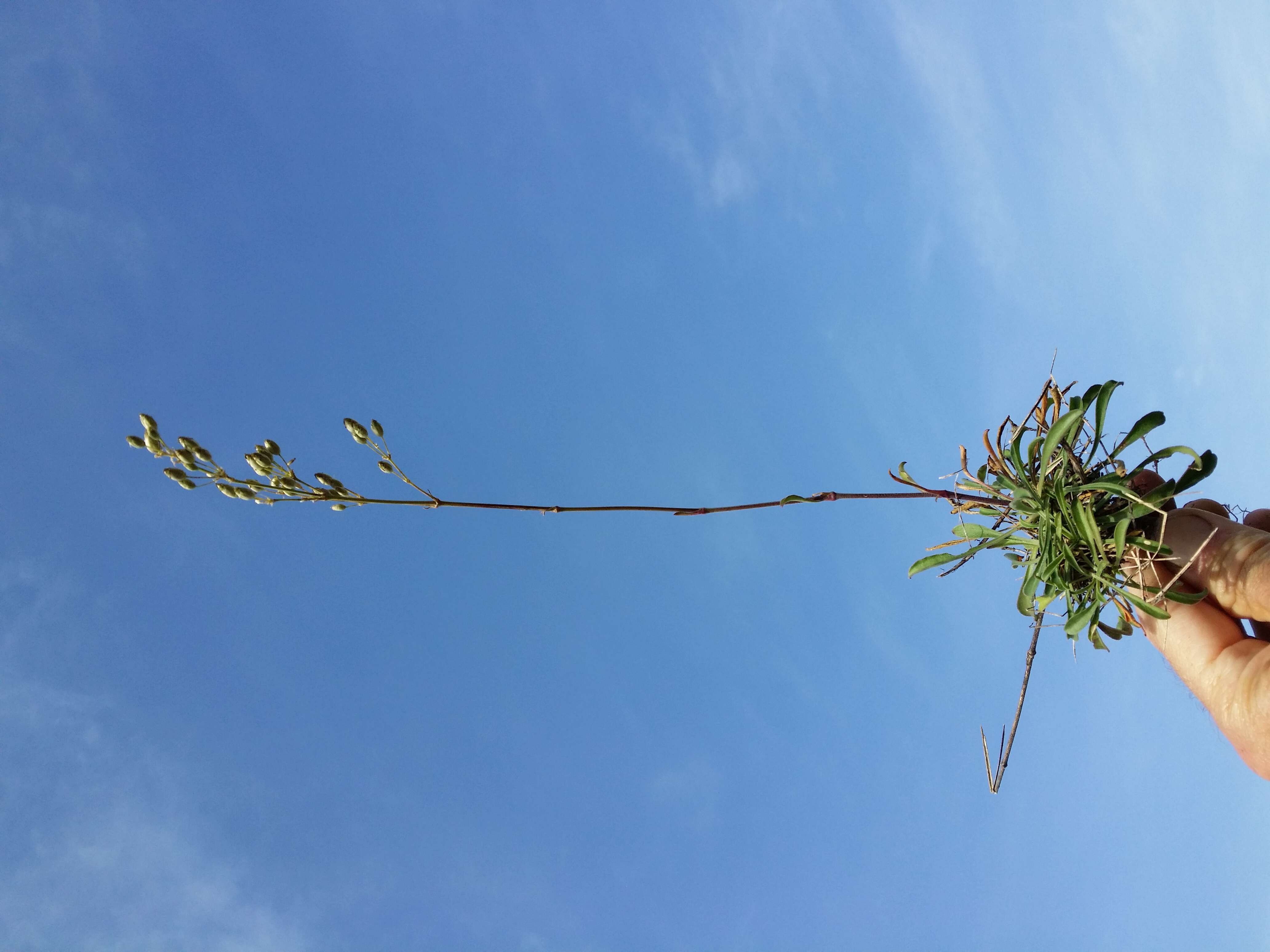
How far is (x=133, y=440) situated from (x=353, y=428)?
62cm

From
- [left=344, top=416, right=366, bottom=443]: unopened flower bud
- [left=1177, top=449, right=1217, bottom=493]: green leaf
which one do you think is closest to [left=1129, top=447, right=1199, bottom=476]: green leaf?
[left=1177, top=449, right=1217, bottom=493]: green leaf

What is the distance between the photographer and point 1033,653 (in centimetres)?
253

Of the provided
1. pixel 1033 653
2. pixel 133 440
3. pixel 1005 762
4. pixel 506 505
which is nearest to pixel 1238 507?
pixel 1033 653

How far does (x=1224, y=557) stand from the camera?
209cm

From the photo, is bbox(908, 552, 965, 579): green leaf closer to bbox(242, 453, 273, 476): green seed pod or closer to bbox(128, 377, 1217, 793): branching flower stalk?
bbox(128, 377, 1217, 793): branching flower stalk

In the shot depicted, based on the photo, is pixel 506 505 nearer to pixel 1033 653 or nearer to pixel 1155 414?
pixel 1033 653

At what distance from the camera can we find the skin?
192 cm

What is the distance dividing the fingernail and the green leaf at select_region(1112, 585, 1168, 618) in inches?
5.7

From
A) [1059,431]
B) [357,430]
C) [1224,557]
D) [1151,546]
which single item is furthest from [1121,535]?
[357,430]

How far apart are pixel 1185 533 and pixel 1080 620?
0.44 metres

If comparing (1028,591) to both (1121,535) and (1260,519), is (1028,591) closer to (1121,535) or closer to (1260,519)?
(1121,535)

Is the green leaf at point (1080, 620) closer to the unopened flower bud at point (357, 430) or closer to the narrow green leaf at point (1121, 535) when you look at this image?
the narrow green leaf at point (1121, 535)

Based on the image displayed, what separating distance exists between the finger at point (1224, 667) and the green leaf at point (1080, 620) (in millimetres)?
152

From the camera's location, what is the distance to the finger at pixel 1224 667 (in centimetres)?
189
